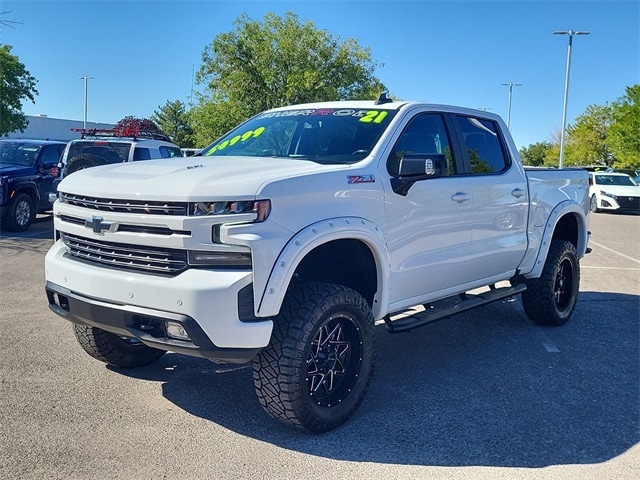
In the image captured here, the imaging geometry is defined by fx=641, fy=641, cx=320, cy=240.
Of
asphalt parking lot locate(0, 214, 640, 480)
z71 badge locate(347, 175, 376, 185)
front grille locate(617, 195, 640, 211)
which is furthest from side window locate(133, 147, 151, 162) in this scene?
front grille locate(617, 195, 640, 211)

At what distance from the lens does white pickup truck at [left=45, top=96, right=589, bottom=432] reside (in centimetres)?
343

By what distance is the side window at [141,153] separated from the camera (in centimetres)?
1283

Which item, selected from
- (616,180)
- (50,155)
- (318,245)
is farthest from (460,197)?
(616,180)

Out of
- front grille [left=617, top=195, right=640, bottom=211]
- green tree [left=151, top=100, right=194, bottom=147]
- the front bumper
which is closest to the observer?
the front bumper

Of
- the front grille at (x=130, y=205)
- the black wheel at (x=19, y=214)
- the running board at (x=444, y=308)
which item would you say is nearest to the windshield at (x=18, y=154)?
the black wheel at (x=19, y=214)

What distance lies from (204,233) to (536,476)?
222 centimetres

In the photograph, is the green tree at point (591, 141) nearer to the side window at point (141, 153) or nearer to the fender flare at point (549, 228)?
the side window at point (141, 153)

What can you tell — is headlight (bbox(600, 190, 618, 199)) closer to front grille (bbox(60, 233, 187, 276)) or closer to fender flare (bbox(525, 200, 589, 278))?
fender flare (bbox(525, 200, 589, 278))

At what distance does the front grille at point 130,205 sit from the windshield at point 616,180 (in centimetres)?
2276

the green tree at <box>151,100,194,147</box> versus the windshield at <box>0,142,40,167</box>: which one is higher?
the green tree at <box>151,100,194,147</box>

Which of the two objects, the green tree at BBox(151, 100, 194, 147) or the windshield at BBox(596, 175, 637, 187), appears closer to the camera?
the windshield at BBox(596, 175, 637, 187)

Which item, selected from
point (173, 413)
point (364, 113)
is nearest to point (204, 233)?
point (173, 413)

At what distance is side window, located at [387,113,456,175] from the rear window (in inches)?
360

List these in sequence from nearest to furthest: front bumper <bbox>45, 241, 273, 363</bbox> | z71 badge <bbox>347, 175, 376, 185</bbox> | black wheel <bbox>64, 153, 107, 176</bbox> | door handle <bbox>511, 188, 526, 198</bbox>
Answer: front bumper <bbox>45, 241, 273, 363</bbox>
z71 badge <bbox>347, 175, 376, 185</bbox>
door handle <bbox>511, 188, 526, 198</bbox>
black wheel <bbox>64, 153, 107, 176</bbox>
